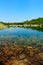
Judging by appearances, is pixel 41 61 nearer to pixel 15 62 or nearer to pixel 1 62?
pixel 15 62

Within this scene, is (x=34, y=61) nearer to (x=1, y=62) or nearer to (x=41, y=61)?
(x=41, y=61)

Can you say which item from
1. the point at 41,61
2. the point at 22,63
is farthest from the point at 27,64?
the point at 41,61

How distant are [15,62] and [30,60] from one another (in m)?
2.13

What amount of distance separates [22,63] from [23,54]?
420 cm

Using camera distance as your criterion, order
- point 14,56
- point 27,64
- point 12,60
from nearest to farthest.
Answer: point 27,64 < point 12,60 < point 14,56

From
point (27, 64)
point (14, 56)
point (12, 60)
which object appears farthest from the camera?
point (14, 56)

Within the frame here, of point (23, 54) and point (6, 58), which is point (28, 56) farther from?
point (6, 58)

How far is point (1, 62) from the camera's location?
19.3 metres

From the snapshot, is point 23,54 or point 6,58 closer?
point 6,58

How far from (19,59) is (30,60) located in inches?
56.7

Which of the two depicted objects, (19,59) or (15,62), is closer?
(15,62)

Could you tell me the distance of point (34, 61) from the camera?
775 inches

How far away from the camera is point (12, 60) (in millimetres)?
19922

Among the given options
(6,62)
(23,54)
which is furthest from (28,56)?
(6,62)
